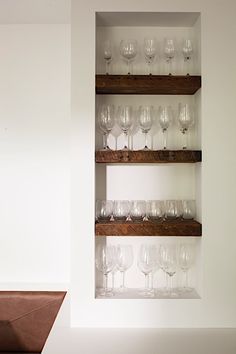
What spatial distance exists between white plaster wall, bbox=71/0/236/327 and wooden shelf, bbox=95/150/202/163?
1.9 inches

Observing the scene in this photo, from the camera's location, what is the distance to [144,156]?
1.59 meters

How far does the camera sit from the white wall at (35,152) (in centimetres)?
207

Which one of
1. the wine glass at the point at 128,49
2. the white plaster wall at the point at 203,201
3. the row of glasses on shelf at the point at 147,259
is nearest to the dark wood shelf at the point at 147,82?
the white plaster wall at the point at 203,201

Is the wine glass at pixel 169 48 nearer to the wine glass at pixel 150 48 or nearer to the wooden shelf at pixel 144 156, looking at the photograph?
the wine glass at pixel 150 48

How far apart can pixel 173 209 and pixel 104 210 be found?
1.14ft

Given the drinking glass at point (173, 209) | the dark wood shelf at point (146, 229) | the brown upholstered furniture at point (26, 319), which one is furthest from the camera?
the brown upholstered furniture at point (26, 319)

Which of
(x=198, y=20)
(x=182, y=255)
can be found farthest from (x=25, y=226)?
(x=198, y=20)

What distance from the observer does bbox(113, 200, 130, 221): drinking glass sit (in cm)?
167

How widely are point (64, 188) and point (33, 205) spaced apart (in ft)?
0.73

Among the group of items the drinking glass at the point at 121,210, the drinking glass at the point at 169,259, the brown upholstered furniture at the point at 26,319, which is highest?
the drinking glass at the point at 121,210

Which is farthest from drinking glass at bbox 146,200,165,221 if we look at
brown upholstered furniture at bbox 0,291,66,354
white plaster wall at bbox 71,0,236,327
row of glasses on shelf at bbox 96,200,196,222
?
brown upholstered furniture at bbox 0,291,66,354

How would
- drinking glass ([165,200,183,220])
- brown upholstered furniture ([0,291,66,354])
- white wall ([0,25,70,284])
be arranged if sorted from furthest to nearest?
1. white wall ([0,25,70,284])
2. brown upholstered furniture ([0,291,66,354])
3. drinking glass ([165,200,183,220])

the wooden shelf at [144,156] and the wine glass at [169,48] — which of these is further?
the wine glass at [169,48]

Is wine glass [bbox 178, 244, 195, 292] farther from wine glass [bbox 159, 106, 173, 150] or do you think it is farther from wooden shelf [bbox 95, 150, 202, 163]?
wine glass [bbox 159, 106, 173, 150]
